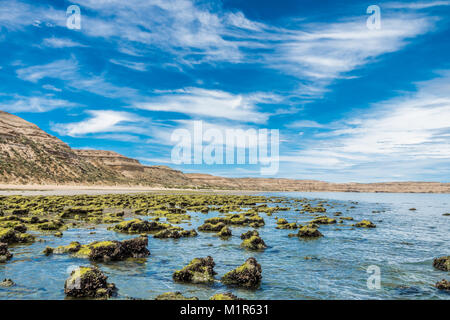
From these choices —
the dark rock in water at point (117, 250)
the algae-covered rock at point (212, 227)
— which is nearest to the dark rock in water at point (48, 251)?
the dark rock in water at point (117, 250)

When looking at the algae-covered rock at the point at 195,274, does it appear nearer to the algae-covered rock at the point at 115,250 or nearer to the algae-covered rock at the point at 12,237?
the algae-covered rock at the point at 115,250

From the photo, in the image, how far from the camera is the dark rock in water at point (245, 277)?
1173 cm

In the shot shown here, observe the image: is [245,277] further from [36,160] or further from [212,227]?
[36,160]

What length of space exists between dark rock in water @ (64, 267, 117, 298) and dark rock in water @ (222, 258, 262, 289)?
472 cm

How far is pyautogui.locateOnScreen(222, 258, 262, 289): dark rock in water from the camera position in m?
11.7

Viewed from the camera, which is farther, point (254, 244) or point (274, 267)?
point (254, 244)

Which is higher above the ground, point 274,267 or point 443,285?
point 443,285

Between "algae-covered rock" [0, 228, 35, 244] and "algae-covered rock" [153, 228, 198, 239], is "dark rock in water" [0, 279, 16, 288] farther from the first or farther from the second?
"algae-covered rock" [153, 228, 198, 239]

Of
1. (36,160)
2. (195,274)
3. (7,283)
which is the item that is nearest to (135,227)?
(195,274)

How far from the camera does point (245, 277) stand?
38.8ft

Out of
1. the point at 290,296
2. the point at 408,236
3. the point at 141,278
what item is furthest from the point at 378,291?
the point at 408,236

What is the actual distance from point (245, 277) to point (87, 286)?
6195mm
